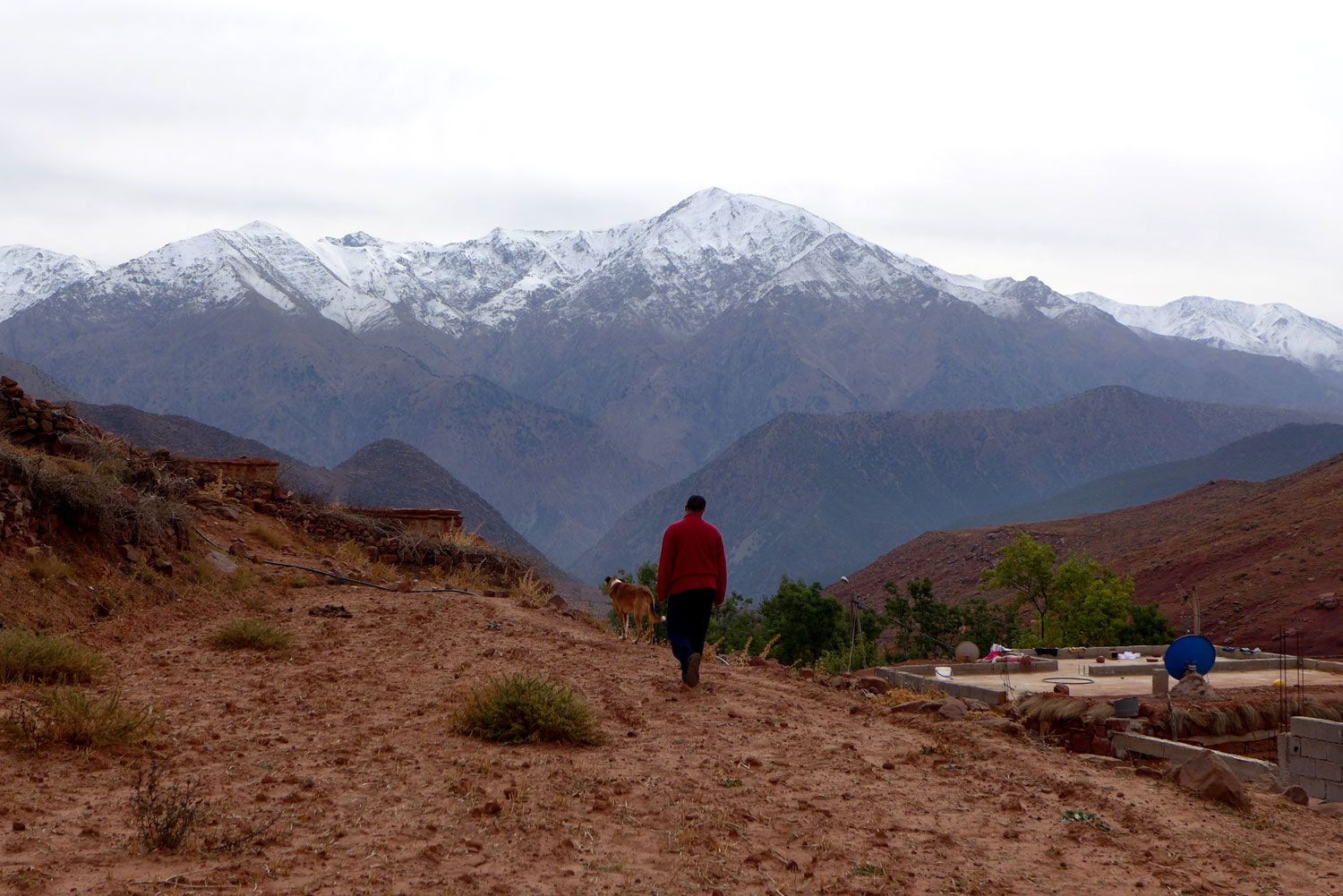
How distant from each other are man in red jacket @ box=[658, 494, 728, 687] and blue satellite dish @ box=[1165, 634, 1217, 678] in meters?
6.92

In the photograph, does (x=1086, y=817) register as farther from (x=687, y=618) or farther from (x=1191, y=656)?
(x=1191, y=656)

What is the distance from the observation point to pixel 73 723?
6410 millimetres

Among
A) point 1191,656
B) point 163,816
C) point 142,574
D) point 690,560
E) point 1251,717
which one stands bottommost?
point 1251,717

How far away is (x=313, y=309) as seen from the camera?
174 m

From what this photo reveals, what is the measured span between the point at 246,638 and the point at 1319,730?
1025 cm

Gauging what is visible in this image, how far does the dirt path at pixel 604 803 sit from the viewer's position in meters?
5.04

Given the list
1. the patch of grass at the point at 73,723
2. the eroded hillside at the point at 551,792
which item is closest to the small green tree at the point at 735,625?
the eroded hillside at the point at 551,792

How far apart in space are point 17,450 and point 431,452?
140560mm

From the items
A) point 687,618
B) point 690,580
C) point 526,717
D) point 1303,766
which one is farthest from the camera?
point 1303,766

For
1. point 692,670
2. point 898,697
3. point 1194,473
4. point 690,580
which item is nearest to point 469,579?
point 898,697

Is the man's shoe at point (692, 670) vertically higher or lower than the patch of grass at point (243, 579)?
lower

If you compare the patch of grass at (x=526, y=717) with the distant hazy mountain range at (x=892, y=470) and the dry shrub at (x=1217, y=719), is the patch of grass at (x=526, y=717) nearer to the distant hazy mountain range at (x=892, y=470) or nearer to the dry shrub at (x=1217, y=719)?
the dry shrub at (x=1217, y=719)

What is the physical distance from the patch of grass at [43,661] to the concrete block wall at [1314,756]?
428 inches

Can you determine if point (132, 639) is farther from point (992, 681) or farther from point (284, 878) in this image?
point (992, 681)
